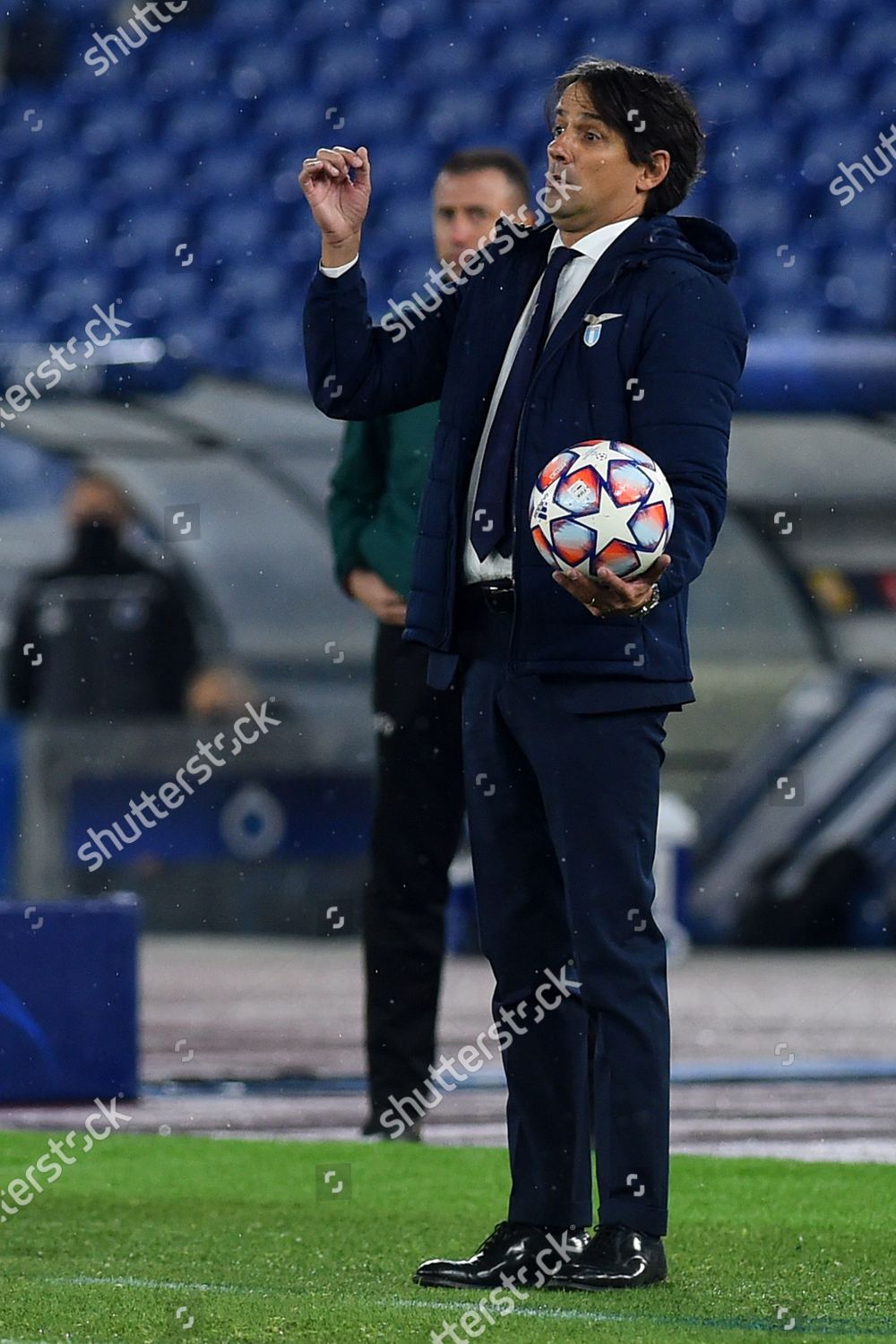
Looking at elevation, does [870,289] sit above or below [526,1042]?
above

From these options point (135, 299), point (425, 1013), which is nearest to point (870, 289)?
point (135, 299)

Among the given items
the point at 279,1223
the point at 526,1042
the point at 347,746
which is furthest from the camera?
the point at 347,746

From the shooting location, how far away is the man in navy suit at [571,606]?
3.19 meters

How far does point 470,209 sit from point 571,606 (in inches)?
72.2

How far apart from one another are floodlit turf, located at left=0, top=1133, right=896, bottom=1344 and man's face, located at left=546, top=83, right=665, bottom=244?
1526 millimetres

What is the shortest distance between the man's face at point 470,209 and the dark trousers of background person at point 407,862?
823mm

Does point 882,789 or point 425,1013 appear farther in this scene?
point 882,789

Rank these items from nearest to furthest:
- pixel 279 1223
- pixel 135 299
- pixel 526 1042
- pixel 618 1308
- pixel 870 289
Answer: pixel 618 1308 → pixel 526 1042 → pixel 279 1223 → pixel 870 289 → pixel 135 299

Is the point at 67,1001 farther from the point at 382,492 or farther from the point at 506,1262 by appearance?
the point at 506,1262

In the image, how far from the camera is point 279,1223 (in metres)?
4.00

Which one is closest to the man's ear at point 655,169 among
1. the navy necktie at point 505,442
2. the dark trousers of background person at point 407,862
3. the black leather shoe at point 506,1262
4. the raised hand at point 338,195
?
the navy necktie at point 505,442

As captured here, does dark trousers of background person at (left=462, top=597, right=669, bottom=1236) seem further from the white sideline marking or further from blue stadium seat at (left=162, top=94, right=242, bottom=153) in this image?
blue stadium seat at (left=162, top=94, right=242, bottom=153)

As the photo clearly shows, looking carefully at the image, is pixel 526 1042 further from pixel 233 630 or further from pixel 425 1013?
pixel 233 630

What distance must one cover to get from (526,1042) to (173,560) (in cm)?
771
